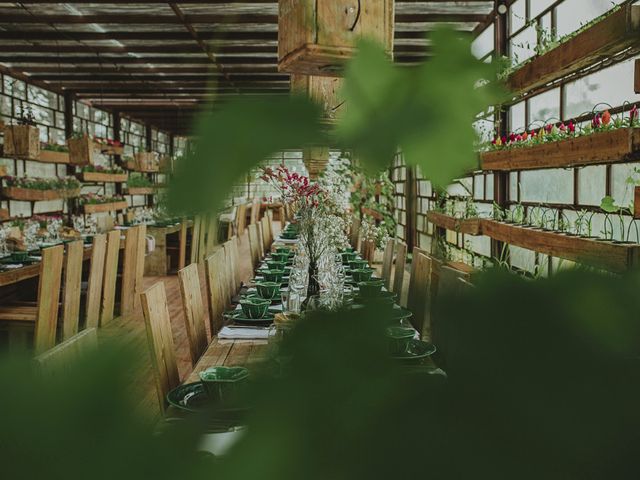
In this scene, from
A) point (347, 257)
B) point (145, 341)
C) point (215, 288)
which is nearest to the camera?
point (145, 341)

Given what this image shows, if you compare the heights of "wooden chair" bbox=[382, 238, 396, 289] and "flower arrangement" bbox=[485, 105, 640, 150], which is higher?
"flower arrangement" bbox=[485, 105, 640, 150]

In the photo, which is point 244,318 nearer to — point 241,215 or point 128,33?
point 241,215

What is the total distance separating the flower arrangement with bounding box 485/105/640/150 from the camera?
2617 millimetres

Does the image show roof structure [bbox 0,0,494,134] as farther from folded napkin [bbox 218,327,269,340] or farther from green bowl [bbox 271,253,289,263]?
folded napkin [bbox 218,327,269,340]

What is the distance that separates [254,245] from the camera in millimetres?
5477

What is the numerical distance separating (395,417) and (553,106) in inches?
175

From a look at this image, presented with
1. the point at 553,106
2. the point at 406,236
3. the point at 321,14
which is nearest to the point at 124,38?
the point at 553,106

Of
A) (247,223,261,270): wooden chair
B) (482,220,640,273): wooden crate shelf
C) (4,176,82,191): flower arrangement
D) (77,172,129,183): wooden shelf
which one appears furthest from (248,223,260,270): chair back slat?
(77,172,129,183): wooden shelf

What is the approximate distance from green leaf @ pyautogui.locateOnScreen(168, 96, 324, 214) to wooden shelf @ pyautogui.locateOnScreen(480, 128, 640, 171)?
1863 millimetres

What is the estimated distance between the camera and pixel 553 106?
4223mm

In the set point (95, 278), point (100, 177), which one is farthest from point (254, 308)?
point (100, 177)

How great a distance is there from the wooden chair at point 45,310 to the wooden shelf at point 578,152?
2.40 m

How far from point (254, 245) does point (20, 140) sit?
2390mm

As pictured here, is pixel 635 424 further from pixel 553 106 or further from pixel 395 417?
pixel 553 106
